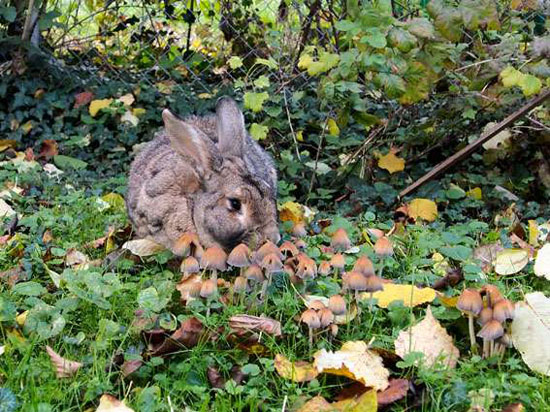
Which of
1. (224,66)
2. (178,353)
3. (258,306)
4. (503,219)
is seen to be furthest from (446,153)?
(178,353)

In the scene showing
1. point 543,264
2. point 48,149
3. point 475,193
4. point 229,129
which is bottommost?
point 475,193

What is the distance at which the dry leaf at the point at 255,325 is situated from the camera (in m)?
3.08

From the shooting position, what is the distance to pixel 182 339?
9.84 feet

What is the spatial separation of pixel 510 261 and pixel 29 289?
2.16 meters

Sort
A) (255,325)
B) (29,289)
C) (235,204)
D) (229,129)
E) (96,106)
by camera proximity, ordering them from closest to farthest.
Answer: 1. (255,325)
2. (29,289)
3. (235,204)
4. (229,129)
5. (96,106)

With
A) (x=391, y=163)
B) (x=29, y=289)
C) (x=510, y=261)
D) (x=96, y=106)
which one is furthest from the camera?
(x=96, y=106)

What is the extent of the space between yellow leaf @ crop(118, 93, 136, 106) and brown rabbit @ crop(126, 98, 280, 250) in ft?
6.82

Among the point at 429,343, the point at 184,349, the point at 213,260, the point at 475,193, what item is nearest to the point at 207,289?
the point at 213,260

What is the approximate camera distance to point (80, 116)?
21.8 ft

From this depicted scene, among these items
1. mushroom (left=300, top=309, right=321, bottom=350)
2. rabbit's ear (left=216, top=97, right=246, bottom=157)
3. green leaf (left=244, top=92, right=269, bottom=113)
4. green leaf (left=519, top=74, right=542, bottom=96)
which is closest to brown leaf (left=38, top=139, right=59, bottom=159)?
green leaf (left=244, top=92, right=269, bottom=113)

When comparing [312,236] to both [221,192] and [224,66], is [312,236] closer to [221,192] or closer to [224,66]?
[221,192]

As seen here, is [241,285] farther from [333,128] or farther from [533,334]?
[333,128]

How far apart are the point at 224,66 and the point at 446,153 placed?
7.15 ft

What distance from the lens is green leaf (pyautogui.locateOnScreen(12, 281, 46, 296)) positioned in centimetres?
332
